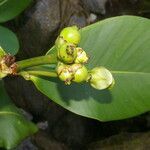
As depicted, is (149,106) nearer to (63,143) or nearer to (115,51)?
(115,51)

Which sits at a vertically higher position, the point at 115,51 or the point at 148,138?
the point at 115,51

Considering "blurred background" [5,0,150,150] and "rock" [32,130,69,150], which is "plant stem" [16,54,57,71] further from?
"rock" [32,130,69,150]

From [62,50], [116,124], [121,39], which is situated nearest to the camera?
[62,50]

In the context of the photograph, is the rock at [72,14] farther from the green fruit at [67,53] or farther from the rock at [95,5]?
the green fruit at [67,53]

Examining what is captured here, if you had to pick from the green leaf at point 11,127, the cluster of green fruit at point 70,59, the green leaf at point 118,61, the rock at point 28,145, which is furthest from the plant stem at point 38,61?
the rock at point 28,145

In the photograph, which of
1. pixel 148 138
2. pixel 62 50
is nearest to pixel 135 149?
pixel 148 138

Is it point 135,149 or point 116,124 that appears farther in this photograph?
point 116,124

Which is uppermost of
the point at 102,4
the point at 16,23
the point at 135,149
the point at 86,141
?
the point at 16,23

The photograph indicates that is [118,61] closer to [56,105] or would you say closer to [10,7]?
[10,7]
